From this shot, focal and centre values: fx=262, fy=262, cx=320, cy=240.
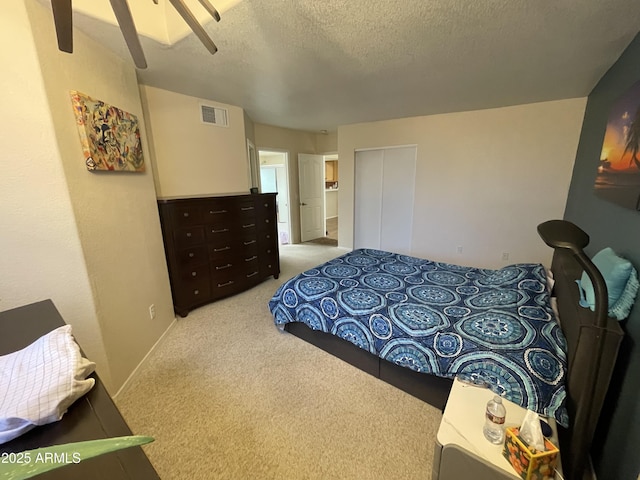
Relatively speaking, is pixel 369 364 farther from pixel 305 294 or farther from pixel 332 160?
pixel 332 160

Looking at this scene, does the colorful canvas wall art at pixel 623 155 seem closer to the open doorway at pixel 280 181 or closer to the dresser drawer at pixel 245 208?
the dresser drawer at pixel 245 208

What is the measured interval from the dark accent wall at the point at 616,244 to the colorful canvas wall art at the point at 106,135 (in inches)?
118

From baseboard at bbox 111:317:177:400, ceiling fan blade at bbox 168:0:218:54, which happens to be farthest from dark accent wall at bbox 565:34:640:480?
baseboard at bbox 111:317:177:400

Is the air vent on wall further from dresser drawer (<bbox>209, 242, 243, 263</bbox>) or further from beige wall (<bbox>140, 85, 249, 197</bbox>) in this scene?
dresser drawer (<bbox>209, 242, 243, 263</bbox>)

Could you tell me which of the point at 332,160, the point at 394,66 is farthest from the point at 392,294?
the point at 332,160

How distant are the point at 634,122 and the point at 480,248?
8.35ft

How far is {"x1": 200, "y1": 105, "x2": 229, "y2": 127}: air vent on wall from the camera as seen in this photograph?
10.2 feet

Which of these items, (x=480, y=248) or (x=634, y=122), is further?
(x=480, y=248)

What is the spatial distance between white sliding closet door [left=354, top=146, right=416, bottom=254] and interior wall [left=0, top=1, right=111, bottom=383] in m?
4.06

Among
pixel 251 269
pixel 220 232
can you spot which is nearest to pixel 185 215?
pixel 220 232

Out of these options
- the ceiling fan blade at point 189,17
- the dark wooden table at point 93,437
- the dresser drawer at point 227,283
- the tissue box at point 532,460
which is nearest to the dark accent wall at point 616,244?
the tissue box at point 532,460

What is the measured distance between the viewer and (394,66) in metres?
2.23

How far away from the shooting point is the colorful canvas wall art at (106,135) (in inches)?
63.7

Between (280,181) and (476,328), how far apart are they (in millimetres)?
4747
